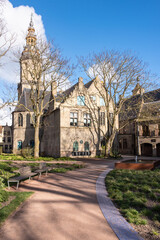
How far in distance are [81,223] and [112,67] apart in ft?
77.4

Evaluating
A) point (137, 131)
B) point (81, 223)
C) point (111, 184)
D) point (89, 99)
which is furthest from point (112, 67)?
point (81, 223)

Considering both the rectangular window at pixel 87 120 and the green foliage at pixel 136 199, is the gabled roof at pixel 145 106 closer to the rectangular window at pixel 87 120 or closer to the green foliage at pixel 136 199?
the rectangular window at pixel 87 120

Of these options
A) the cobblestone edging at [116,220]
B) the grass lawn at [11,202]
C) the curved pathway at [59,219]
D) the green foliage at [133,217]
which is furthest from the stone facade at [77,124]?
the green foliage at [133,217]

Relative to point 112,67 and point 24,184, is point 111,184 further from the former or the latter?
point 112,67

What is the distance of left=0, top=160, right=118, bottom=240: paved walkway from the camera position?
4.97 metres

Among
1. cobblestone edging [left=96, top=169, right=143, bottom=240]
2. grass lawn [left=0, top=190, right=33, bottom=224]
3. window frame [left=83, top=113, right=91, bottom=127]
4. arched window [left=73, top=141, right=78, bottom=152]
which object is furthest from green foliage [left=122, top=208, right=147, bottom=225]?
window frame [left=83, top=113, right=91, bottom=127]

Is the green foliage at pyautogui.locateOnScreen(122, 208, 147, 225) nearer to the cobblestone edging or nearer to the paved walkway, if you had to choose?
the cobblestone edging

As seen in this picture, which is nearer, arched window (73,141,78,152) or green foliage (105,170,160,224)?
green foliage (105,170,160,224)

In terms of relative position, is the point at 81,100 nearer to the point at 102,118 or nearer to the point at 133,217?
the point at 102,118

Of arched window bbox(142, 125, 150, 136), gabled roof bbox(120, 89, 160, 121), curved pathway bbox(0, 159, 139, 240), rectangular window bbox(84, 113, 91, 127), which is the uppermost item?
gabled roof bbox(120, 89, 160, 121)

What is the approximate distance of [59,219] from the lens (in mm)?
5973

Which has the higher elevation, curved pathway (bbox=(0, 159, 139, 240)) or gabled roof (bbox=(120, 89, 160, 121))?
gabled roof (bbox=(120, 89, 160, 121))

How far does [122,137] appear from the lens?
140 ft

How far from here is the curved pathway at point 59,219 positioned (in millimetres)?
4974
